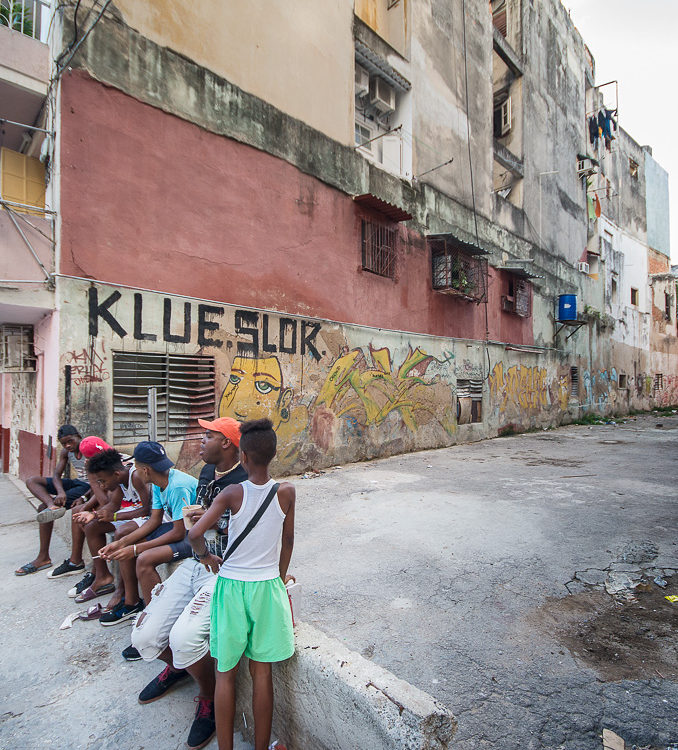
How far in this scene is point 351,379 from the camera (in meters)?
8.27

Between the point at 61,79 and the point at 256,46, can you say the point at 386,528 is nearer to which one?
the point at 61,79

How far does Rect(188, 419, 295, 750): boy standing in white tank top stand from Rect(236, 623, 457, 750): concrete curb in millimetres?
101

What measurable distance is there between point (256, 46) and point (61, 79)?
3179mm

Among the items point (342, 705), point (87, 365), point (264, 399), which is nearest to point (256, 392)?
point (264, 399)

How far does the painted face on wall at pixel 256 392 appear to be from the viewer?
630 centimetres

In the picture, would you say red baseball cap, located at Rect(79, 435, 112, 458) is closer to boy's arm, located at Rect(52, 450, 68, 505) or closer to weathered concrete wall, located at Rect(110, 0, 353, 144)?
boy's arm, located at Rect(52, 450, 68, 505)

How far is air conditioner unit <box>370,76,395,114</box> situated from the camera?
9414mm

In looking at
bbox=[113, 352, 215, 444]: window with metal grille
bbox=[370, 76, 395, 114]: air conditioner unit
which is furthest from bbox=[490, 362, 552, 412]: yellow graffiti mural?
bbox=[113, 352, 215, 444]: window with metal grille

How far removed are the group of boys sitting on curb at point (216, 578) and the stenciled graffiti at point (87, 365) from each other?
254 centimetres

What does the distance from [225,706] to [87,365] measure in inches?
166

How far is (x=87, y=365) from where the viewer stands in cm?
501

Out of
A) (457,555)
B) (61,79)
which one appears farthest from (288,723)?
(61,79)

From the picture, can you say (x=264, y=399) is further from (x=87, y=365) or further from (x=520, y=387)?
(x=520, y=387)

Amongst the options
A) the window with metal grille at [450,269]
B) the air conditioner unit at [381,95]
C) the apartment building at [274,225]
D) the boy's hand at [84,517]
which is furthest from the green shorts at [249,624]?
the air conditioner unit at [381,95]
